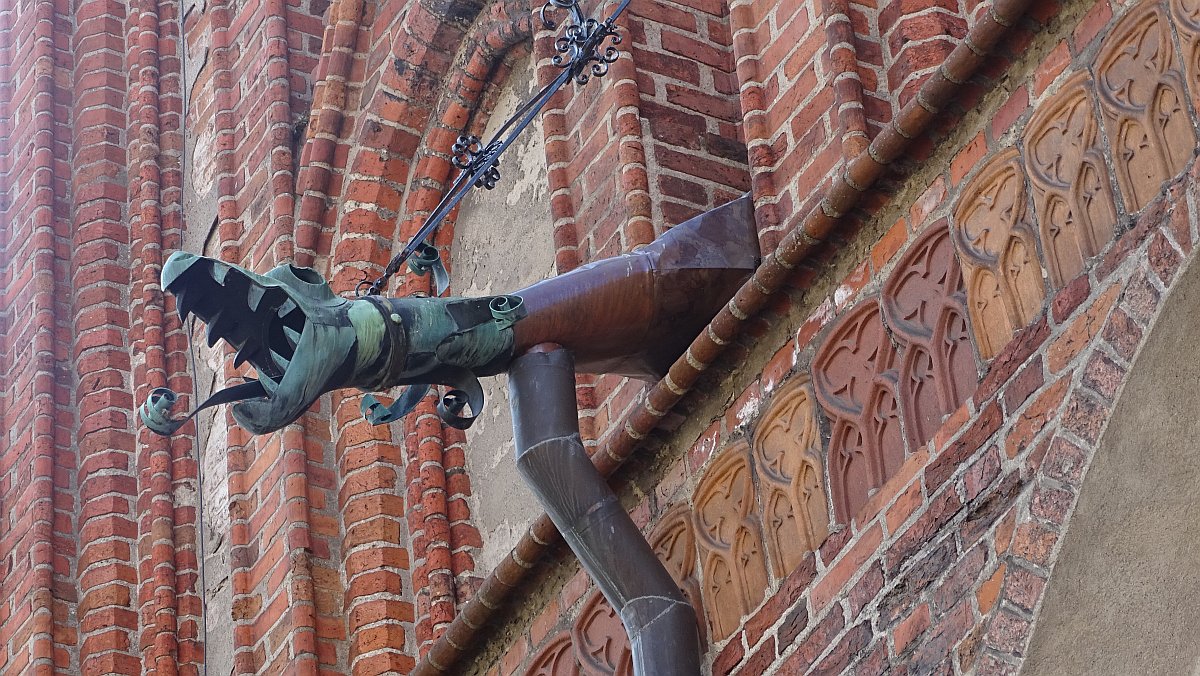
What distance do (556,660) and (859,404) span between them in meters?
1.23

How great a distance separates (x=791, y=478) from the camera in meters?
5.98

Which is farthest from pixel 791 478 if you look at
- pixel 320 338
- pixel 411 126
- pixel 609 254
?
pixel 411 126

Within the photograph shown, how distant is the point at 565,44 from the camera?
22.6ft

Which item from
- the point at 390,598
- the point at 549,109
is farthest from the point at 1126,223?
the point at 390,598

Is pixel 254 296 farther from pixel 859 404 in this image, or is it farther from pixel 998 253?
pixel 998 253

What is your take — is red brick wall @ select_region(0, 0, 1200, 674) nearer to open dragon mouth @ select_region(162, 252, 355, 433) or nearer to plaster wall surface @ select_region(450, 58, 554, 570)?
plaster wall surface @ select_region(450, 58, 554, 570)

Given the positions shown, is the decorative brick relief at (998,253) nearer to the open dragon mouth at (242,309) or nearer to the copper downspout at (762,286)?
the copper downspout at (762,286)

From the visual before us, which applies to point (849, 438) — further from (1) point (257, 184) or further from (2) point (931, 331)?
(1) point (257, 184)

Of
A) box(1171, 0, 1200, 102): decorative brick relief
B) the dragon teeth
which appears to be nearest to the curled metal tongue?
the dragon teeth

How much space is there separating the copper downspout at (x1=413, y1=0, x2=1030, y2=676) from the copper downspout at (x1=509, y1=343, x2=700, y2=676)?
0.43ft

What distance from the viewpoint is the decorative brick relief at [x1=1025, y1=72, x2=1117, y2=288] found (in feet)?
17.3

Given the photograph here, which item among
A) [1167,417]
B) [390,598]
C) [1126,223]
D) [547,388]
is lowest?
[1167,417]

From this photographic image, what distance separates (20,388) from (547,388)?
4.71 metres

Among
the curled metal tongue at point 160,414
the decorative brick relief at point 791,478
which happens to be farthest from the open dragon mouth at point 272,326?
the decorative brick relief at point 791,478
